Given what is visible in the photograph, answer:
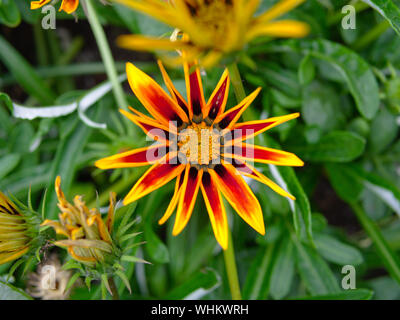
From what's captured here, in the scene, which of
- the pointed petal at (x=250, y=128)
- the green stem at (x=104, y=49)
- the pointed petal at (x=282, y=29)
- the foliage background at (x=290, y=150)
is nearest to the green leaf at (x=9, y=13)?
the foliage background at (x=290, y=150)

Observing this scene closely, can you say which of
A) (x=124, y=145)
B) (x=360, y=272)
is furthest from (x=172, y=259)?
(x=360, y=272)

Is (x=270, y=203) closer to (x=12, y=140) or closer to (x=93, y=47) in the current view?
(x=12, y=140)

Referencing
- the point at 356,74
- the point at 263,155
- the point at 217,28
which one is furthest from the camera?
the point at 356,74

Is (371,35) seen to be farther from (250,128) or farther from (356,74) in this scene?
(250,128)

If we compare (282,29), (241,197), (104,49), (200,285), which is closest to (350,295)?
(200,285)

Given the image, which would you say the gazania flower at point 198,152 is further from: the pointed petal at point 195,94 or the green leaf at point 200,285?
the green leaf at point 200,285

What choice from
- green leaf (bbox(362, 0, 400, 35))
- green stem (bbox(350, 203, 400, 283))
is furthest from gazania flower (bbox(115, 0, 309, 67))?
green stem (bbox(350, 203, 400, 283))

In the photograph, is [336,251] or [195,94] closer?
[195,94]
